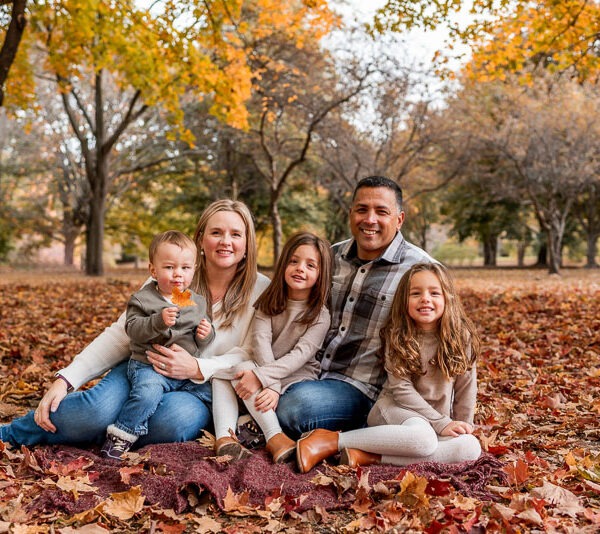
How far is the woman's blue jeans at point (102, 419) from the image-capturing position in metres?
3.31

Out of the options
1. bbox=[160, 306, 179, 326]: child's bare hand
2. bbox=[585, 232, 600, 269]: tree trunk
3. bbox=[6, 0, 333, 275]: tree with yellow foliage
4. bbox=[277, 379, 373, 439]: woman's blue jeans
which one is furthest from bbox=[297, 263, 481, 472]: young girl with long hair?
bbox=[585, 232, 600, 269]: tree trunk

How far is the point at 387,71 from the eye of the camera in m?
17.2

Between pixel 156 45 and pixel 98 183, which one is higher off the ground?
pixel 156 45

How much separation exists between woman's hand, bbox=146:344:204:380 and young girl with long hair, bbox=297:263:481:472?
795 millimetres

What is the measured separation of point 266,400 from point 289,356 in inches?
11.3

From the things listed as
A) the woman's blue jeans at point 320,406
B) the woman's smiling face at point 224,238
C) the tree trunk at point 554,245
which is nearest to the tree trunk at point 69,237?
the tree trunk at point 554,245

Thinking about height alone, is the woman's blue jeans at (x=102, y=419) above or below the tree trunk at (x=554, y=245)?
below

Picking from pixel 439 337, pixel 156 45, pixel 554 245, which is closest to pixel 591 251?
pixel 554 245

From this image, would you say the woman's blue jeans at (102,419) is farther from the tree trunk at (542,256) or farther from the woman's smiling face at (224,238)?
the tree trunk at (542,256)

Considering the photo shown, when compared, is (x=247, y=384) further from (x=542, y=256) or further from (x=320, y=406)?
(x=542, y=256)

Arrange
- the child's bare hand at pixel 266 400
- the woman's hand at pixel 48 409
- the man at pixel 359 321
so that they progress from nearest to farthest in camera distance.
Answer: the woman's hand at pixel 48 409, the child's bare hand at pixel 266 400, the man at pixel 359 321

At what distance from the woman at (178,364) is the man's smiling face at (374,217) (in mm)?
668

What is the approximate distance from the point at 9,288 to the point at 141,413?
1151 centimetres

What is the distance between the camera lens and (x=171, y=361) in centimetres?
344
